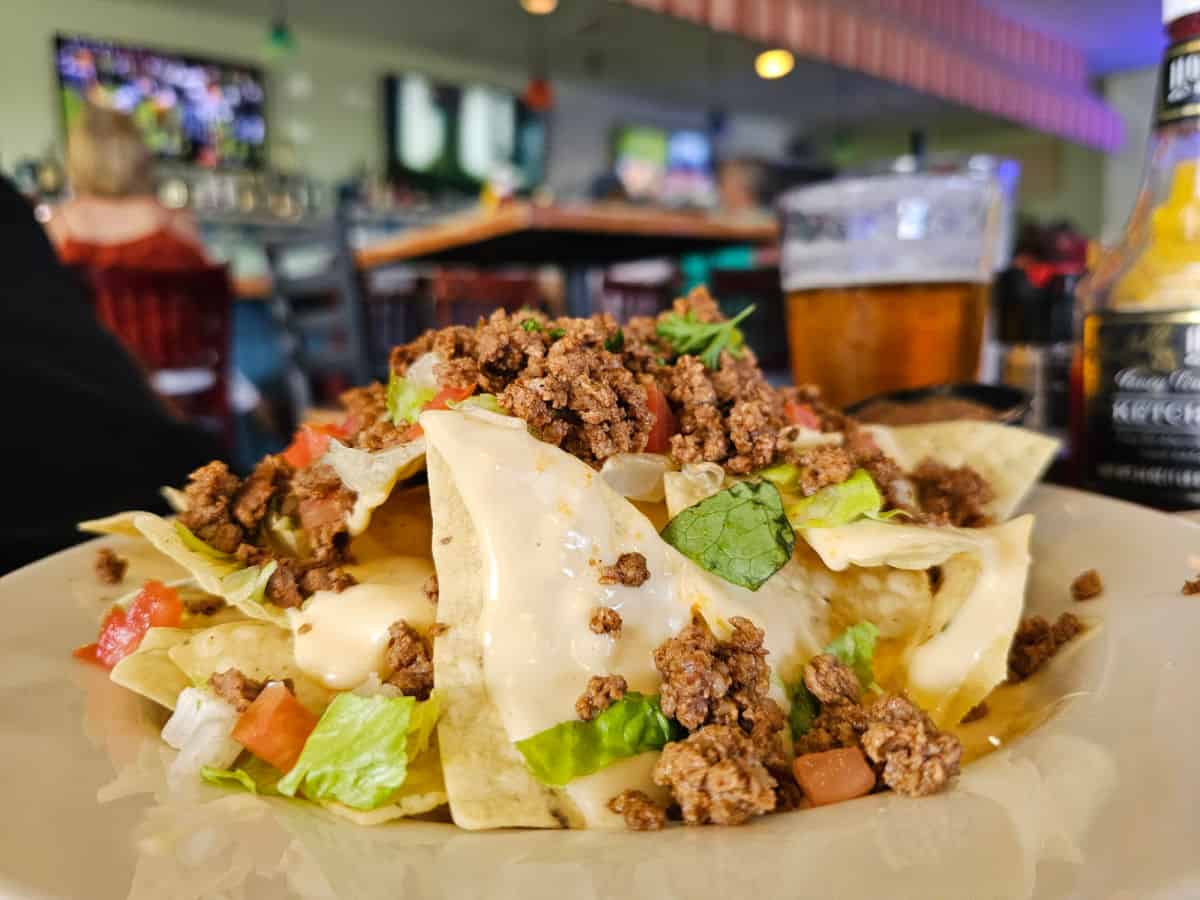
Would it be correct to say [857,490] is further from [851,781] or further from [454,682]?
[454,682]

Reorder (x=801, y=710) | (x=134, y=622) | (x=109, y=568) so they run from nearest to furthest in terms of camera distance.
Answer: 1. (x=801, y=710)
2. (x=134, y=622)
3. (x=109, y=568)

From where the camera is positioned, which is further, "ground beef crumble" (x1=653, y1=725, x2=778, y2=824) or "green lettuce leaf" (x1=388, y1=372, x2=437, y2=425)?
"green lettuce leaf" (x1=388, y1=372, x2=437, y2=425)

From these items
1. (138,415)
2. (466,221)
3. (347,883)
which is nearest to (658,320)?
(347,883)

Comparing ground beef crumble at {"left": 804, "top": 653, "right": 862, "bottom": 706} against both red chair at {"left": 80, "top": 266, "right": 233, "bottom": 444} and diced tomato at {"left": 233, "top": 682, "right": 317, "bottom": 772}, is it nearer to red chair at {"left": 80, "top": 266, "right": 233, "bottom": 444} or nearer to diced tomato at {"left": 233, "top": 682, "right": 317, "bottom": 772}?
diced tomato at {"left": 233, "top": 682, "right": 317, "bottom": 772}

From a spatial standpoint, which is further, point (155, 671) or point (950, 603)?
point (950, 603)

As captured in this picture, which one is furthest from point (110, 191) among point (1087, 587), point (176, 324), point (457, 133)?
point (457, 133)

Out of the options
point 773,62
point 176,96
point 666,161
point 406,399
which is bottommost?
point 406,399

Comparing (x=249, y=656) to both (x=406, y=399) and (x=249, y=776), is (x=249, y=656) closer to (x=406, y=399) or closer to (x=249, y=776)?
(x=249, y=776)

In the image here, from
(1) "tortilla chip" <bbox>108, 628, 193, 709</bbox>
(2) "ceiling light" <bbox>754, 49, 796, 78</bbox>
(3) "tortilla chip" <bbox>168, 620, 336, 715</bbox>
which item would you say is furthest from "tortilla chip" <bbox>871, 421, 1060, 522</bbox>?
(2) "ceiling light" <bbox>754, 49, 796, 78</bbox>
